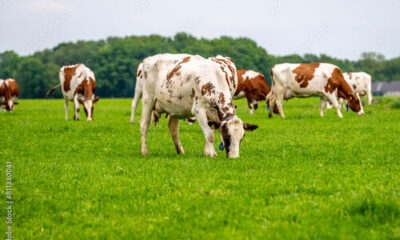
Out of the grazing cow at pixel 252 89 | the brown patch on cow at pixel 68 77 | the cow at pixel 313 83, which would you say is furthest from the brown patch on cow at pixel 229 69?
the grazing cow at pixel 252 89

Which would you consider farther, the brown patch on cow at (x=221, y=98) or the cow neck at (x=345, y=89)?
the cow neck at (x=345, y=89)

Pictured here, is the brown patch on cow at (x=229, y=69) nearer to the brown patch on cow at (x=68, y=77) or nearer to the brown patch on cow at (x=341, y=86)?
the brown patch on cow at (x=341, y=86)

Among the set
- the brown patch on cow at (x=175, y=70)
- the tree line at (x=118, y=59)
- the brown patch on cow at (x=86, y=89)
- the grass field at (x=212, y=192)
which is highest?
the brown patch on cow at (x=175, y=70)

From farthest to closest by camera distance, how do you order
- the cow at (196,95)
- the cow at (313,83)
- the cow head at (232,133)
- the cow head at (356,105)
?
the cow head at (356,105)
the cow at (313,83)
the cow at (196,95)
the cow head at (232,133)

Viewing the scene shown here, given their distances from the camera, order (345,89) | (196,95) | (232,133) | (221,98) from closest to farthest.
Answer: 1. (232,133)
2. (221,98)
3. (196,95)
4. (345,89)

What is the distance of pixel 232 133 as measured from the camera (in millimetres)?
9188

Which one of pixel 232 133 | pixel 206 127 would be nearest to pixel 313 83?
pixel 206 127

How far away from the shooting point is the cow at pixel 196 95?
9383 millimetres

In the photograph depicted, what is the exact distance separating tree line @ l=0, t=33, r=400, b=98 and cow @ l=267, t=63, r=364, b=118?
80.5 metres

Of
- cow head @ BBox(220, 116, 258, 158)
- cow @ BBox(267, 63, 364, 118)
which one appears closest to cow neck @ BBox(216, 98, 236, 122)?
cow head @ BBox(220, 116, 258, 158)

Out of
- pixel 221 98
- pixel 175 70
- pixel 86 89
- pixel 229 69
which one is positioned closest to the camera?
pixel 221 98

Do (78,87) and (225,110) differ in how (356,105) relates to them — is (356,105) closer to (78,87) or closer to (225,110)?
(78,87)

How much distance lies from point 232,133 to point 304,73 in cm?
1425

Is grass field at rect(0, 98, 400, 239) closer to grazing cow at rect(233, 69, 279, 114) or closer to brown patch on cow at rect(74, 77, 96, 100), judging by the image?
brown patch on cow at rect(74, 77, 96, 100)
